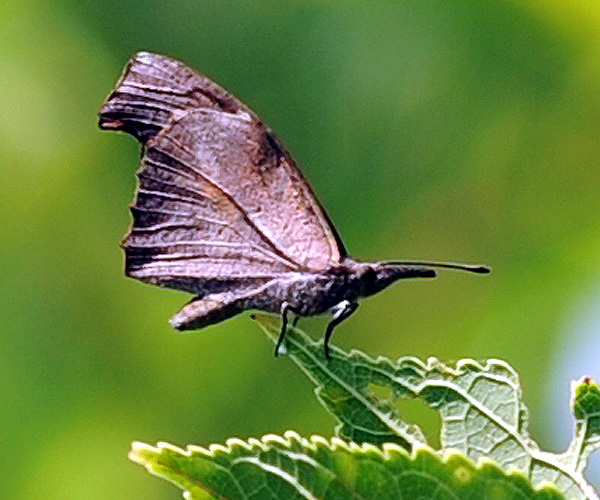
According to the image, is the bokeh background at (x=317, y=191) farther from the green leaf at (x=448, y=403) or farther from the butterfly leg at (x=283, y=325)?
the green leaf at (x=448, y=403)

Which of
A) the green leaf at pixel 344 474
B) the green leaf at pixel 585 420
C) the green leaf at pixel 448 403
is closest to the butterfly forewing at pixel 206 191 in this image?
the green leaf at pixel 448 403

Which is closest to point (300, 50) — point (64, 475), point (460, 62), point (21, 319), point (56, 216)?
point (460, 62)

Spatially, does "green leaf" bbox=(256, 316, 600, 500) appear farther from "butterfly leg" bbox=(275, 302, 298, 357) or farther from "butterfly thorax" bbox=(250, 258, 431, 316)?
"butterfly thorax" bbox=(250, 258, 431, 316)

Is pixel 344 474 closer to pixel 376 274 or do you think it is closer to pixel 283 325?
pixel 283 325

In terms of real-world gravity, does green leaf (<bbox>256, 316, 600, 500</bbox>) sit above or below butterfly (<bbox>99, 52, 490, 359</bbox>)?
below

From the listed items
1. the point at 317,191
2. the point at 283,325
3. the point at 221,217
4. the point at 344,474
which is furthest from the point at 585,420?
the point at 317,191

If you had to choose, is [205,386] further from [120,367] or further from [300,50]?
[300,50]

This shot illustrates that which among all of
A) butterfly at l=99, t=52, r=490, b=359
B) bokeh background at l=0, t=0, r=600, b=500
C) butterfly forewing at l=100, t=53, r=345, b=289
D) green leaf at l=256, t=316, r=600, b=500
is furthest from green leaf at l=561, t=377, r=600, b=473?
bokeh background at l=0, t=0, r=600, b=500
